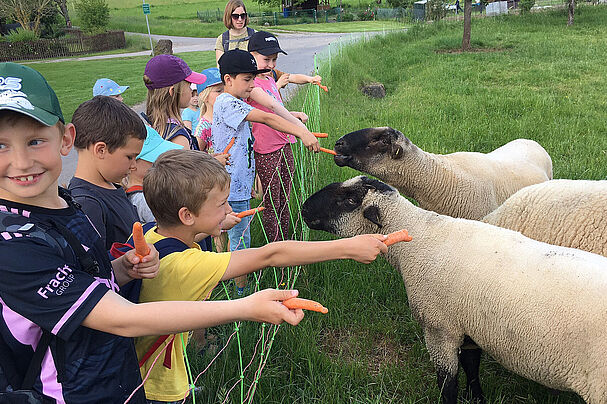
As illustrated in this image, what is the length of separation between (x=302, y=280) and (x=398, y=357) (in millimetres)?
983

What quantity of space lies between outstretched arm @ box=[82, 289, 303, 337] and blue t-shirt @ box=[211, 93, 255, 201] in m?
2.02

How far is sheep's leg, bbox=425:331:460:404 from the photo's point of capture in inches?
103

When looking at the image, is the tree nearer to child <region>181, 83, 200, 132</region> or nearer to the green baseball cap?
child <region>181, 83, 200, 132</region>

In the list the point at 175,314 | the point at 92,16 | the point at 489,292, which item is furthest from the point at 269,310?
the point at 92,16

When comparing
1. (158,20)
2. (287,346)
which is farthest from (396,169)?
(158,20)

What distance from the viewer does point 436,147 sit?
624 cm

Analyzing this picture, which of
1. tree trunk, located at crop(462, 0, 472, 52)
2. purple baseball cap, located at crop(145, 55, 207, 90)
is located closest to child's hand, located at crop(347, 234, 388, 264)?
purple baseball cap, located at crop(145, 55, 207, 90)

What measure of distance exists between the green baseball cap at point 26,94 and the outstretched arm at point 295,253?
797 millimetres

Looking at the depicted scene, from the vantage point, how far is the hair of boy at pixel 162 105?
3.13 m

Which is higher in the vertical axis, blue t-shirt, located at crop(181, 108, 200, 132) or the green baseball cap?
the green baseball cap

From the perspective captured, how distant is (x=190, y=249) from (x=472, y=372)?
1984mm

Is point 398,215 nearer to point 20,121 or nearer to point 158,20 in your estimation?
point 20,121

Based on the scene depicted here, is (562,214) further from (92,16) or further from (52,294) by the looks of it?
(92,16)

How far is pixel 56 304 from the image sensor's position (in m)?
1.24
